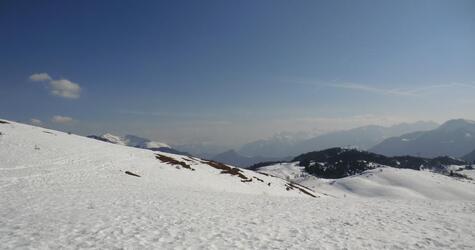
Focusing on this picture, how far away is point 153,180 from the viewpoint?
3509cm

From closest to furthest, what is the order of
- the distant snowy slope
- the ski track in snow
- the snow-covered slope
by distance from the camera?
the ski track in snow < the distant snowy slope < the snow-covered slope

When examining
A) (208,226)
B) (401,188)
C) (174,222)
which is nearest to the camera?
(208,226)

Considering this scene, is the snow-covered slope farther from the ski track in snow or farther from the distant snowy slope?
the ski track in snow

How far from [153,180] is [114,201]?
48.1 feet

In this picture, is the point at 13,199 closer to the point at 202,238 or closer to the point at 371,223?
the point at 202,238

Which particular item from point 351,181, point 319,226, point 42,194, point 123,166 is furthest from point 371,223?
point 351,181

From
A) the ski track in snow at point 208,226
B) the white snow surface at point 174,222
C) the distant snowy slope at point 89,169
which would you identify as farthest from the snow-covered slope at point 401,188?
the ski track in snow at point 208,226

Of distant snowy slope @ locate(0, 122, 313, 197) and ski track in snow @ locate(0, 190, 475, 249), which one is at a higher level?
distant snowy slope @ locate(0, 122, 313, 197)

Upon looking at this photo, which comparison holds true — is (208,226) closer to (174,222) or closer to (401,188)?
(174,222)

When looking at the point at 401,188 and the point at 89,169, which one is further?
the point at 401,188

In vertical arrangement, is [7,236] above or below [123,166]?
below

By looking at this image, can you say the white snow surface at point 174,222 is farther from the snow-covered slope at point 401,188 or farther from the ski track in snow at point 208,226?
the snow-covered slope at point 401,188

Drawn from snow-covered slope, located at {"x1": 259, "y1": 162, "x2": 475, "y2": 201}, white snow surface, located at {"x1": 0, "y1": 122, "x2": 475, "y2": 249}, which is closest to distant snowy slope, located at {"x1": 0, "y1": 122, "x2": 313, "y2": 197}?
white snow surface, located at {"x1": 0, "y1": 122, "x2": 475, "y2": 249}

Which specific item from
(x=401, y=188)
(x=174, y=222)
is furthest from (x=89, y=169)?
(x=401, y=188)
